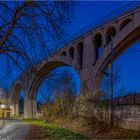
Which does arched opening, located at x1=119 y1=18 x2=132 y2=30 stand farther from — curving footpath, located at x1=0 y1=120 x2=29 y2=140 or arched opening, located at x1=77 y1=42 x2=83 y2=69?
curving footpath, located at x1=0 y1=120 x2=29 y2=140

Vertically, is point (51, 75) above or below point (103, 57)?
below

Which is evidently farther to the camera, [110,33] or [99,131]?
[110,33]

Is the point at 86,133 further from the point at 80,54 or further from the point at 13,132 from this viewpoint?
the point at 80,54

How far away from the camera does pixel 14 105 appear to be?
214 feet

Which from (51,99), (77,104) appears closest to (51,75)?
(77,104)

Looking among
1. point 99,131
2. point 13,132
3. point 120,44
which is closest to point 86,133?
point 99,131

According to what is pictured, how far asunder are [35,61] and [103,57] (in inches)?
829

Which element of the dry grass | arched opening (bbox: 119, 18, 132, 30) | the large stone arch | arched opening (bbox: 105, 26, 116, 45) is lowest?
the dry grass

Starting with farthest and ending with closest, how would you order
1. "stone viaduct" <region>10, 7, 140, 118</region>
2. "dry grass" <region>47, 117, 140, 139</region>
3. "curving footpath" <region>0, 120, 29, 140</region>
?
"stone viaduct" <region>10, 7, 140, 118</region> → "dry grass" <region>47, 117, 140, 139</region> → "curving footpath" <region>0, 120, 29, 140</region>

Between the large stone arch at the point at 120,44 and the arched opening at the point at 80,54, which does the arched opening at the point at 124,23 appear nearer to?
the large stone arch at the point at 120,44

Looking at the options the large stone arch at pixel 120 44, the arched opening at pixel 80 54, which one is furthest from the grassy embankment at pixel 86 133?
the arched opening at pixel 80 54

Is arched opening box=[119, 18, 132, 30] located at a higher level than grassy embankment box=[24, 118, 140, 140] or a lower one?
higher

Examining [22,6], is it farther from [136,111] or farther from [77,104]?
[77,104]

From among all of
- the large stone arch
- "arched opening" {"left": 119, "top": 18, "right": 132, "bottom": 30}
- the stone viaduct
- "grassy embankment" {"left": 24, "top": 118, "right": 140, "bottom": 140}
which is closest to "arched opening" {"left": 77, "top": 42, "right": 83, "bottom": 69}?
the stone viaduct
